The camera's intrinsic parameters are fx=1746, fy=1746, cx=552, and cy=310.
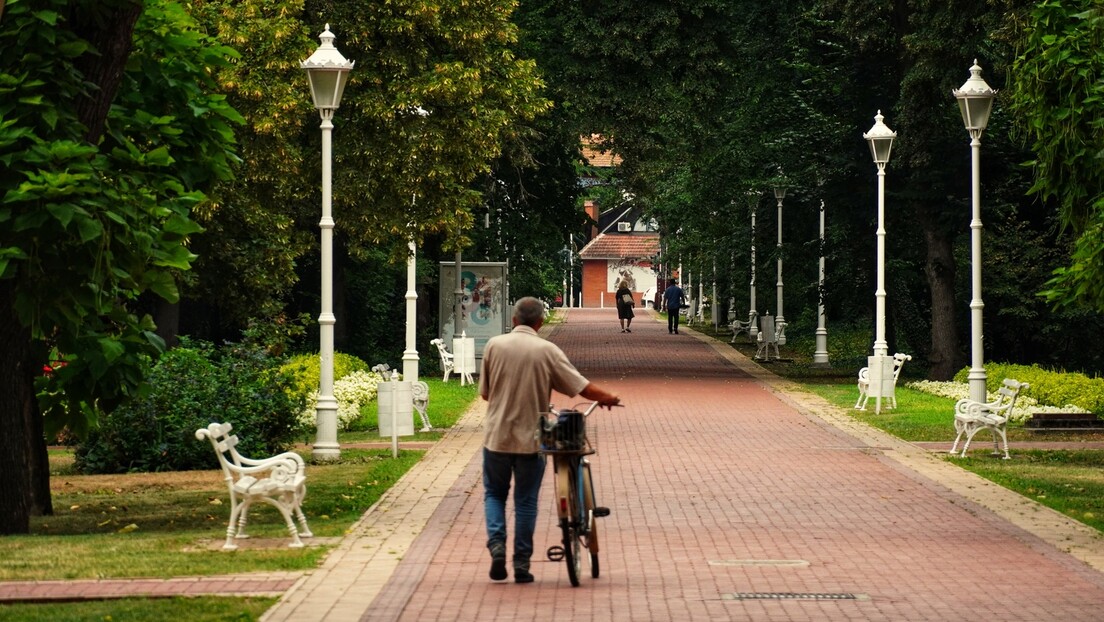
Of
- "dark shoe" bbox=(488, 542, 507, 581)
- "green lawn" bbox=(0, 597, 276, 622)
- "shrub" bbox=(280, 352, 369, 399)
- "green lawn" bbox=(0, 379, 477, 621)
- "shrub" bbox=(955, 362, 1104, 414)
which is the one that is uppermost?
"shrub" bbox=(280, 352, 369, 399)

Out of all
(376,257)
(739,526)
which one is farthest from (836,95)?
(739,526)

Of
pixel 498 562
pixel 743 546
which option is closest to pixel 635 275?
pixel 743 546

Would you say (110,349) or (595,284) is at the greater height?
(595,284)

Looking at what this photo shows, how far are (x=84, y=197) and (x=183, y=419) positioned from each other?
285 inches

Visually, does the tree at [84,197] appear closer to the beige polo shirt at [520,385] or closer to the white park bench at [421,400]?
the beige polo shirt at [520,385]

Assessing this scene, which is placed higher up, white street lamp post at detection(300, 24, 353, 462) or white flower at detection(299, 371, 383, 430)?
white street lamp post at detection(300, 24, 353, 462)

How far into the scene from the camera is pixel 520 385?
10.7 m

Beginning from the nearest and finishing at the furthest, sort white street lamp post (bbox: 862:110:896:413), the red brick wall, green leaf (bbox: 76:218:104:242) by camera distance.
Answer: green leaf (bbox: 76:218:104:242), white street lamp post (bbox: 862:110:896:413), the red brick wall

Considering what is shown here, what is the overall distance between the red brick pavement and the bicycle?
0.29m

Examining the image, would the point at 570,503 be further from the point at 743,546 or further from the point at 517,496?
the point at 743,546

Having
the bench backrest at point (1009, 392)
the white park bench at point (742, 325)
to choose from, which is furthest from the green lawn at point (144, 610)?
the white park bench at point (742, 325)

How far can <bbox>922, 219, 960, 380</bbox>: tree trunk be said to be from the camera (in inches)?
1357

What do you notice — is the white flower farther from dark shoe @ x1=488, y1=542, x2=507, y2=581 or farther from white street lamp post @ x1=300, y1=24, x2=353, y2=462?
dark shoe @ x1=488, y1=542, x2=507, y2=581

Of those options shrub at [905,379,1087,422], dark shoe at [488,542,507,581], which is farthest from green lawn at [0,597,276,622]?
shrub at [905,379,1087,422]
